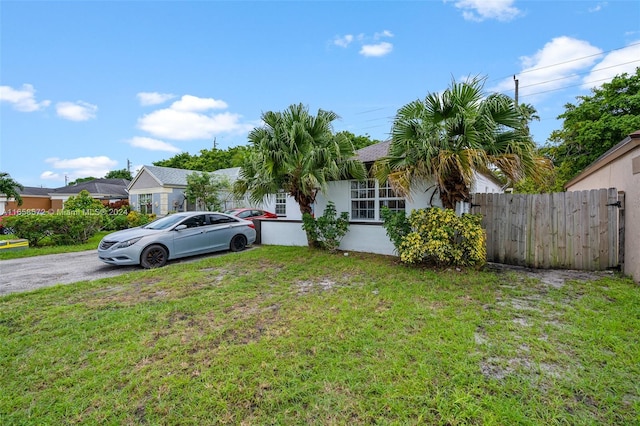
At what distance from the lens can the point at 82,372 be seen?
2773 mm

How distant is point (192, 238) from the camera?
8.28m

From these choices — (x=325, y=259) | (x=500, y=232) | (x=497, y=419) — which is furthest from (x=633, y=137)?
(x=325, y=259)

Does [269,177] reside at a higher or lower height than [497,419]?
higher

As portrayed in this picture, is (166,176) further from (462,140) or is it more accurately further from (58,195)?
(462,140)

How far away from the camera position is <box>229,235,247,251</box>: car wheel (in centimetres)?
951

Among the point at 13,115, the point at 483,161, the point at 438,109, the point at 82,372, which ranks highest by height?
the point at 13,115

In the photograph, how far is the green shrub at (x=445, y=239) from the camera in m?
6.17

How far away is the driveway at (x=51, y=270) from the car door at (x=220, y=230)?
0.44 meters

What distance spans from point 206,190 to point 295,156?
51.8ft

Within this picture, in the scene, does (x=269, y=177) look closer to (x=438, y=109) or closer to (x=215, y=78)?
(x=438, y=109)

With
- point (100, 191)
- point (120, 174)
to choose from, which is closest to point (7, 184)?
point (100, 191)

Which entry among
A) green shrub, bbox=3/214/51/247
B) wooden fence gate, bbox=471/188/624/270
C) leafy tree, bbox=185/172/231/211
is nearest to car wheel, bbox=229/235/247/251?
wooden fence gate, bbox=471/188/624/270

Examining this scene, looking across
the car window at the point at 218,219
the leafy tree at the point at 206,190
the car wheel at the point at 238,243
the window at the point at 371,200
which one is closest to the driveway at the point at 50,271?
the car window at the point at 218,219

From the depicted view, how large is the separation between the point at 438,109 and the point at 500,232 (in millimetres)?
3318
